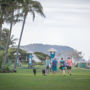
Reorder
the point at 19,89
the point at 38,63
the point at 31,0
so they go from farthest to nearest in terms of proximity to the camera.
Answer: the point at 38,63
the point at 31,0
the point at 19,89

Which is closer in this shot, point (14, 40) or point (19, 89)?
point (19, 89)

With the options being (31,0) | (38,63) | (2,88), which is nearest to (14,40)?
(38,63)

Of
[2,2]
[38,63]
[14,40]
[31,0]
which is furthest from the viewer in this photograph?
[14,40]

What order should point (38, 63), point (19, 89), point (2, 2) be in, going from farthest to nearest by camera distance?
point (38, 63)
point (2, 2)
point (19, 89)

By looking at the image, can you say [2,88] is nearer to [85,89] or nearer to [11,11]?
[85,89]

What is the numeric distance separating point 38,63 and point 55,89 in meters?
72.2

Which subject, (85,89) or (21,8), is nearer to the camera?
(85,89)

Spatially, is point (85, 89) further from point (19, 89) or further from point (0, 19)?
point (0, 19)

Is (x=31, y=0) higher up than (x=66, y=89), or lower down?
higher up

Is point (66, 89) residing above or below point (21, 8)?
below

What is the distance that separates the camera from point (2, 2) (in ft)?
159

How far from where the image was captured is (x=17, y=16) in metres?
51.2

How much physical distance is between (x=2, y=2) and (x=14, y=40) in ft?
219

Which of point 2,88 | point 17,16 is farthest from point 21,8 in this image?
point 2,88
